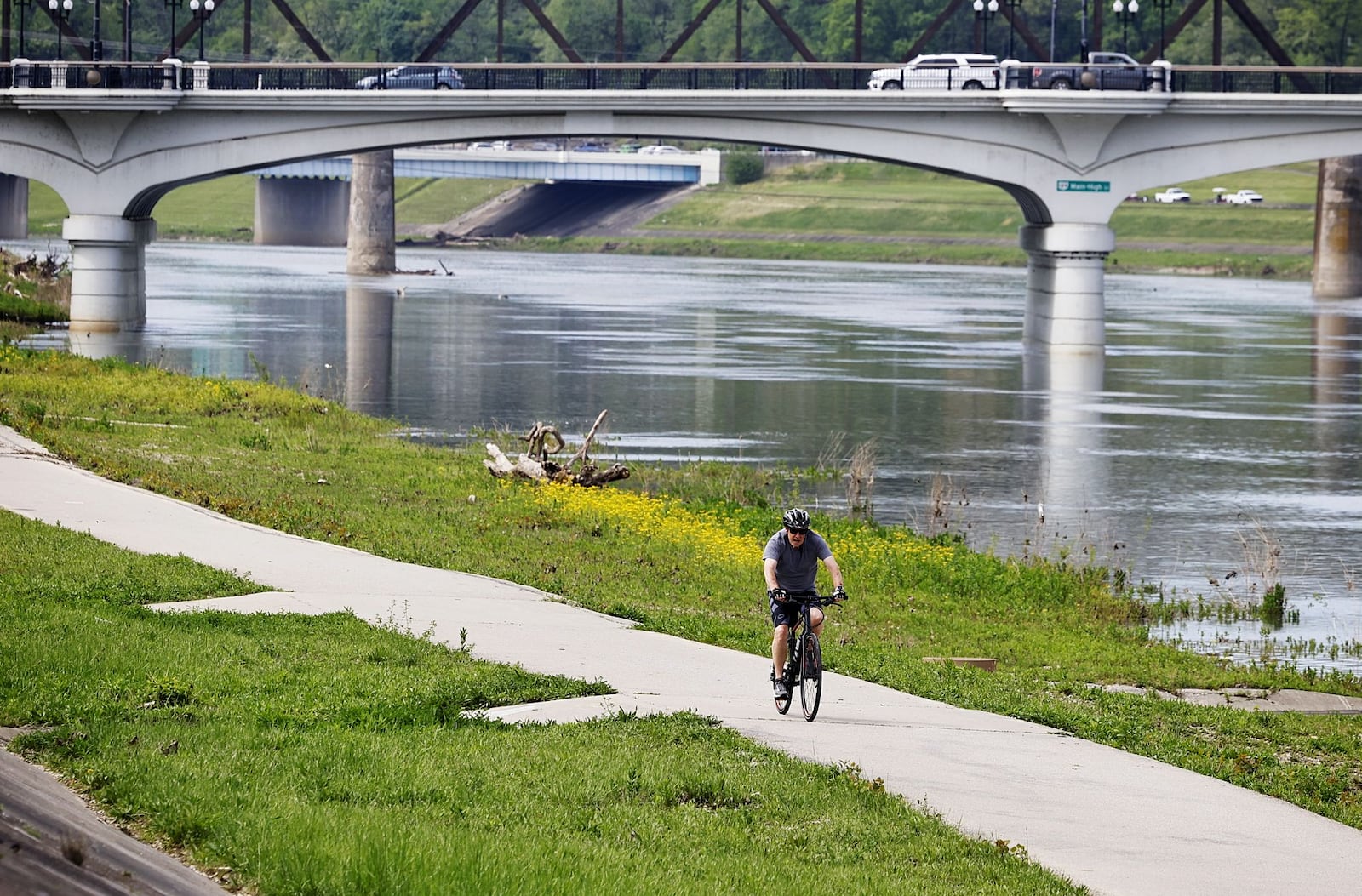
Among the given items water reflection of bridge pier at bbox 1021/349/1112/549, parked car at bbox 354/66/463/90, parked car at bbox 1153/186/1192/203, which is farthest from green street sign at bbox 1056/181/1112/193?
parked car at bbox 1153/186/1192/203

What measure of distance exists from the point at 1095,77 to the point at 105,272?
31019 millimetres

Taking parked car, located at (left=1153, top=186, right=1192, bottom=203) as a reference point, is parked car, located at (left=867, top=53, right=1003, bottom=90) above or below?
below

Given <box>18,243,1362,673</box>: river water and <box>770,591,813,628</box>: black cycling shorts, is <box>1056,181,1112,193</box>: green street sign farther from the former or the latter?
<box>770,591,813,628</box>: black cycling shorts

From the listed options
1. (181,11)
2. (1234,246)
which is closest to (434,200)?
(181,11)

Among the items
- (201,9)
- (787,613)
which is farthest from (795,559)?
(201,9)

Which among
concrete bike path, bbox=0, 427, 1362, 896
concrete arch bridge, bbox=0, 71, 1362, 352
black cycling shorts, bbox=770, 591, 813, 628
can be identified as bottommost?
concrete bike path, bbox=0, 427, 1362, 896

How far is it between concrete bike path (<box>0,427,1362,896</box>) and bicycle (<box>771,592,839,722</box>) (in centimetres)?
15

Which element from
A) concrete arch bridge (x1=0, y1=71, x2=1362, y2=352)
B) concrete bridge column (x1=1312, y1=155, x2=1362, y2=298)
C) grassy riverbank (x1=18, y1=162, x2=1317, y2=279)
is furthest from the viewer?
grassy riverbank (x1=18, y1=162, x2=1317, y2=279)

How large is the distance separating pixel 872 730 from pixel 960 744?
591 mm

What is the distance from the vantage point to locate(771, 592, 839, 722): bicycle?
40.7 ft

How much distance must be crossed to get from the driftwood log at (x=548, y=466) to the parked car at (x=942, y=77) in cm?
3220

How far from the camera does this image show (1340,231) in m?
90.9

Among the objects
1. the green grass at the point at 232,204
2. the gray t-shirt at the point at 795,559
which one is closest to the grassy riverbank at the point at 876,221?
the green grass at the point at 232,204

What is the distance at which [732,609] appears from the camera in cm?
1850
